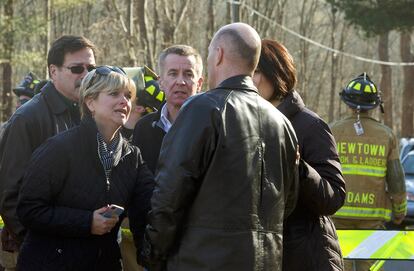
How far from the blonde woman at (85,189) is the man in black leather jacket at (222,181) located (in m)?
0.60

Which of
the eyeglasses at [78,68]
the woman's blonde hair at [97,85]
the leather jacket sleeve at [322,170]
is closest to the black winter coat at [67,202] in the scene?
the woman's blonde hair at [97,85]

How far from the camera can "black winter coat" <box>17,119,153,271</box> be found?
4727 millimetres

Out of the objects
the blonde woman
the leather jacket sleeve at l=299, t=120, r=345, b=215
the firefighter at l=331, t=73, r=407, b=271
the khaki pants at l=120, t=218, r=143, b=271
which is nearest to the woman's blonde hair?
the blonde woman

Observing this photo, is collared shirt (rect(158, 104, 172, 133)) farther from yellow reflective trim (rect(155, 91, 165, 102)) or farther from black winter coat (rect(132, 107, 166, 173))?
yellow reflective trim (rect(155, 91, 165, 102))

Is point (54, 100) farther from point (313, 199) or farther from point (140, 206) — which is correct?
point (313, 199)

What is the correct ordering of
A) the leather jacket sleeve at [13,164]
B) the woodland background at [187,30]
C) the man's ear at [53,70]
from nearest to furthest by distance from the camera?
the leather jacket sleeve at [13,164] → the man's ear at [53,70] → the woodland background at [187,30]

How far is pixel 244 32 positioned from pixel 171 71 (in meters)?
1.71

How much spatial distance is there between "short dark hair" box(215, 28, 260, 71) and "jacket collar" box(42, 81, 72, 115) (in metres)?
1.63

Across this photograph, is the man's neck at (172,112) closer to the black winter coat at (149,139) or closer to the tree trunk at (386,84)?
the black winter coat at (149,139)

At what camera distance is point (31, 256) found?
477cm

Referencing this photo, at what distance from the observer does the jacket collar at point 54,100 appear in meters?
5.69

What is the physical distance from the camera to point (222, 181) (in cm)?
417

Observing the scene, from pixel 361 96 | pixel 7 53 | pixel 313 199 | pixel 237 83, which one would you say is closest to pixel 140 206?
pixel 313 199

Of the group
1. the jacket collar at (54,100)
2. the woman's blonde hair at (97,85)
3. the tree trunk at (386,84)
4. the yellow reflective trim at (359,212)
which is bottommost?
the tree trunk at (386,84)
